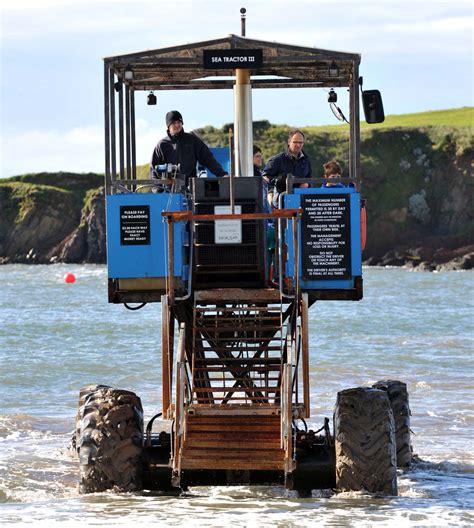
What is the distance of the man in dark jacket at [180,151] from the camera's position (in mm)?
14023

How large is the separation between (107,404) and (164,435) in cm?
68

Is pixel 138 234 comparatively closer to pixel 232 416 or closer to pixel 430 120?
pixel 232 416

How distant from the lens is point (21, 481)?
14.7 m

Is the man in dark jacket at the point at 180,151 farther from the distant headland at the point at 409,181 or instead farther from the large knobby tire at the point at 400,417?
the distant headland at the point at 409,181

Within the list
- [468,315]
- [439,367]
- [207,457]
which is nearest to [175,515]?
[207,457]

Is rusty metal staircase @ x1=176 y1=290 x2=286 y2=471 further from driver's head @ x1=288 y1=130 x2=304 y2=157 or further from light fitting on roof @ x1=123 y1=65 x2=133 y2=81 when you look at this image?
light fitting on roof @ x1=123 y1=65 x2=133 y2=81

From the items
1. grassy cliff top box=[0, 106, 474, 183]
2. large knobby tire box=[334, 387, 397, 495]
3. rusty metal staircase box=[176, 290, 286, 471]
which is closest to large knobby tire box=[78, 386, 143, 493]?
rusty metal staircase box=[176, 290, 286, 471]

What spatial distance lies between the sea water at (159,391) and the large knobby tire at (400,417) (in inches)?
8.7

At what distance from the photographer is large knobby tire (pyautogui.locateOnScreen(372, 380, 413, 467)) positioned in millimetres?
14729

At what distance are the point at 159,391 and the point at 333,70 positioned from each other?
31.7 feet

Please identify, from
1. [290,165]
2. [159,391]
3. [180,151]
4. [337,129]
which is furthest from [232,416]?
[337,129]

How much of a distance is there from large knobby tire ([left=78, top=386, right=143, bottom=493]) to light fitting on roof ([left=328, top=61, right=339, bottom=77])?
431 centimetres

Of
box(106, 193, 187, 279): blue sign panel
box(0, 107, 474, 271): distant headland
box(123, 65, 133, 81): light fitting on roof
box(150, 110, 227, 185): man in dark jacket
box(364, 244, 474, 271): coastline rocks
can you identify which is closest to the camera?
box(106, 193, 187, 279): blue sign panel

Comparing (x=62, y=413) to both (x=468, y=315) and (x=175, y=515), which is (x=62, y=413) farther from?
(x=468, y=315)
